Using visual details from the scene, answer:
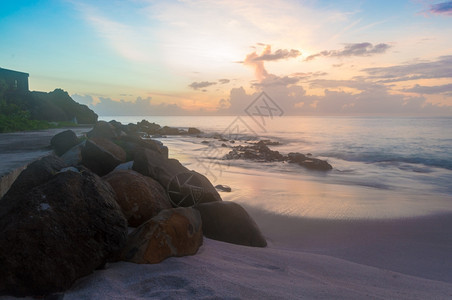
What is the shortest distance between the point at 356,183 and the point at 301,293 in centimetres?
861

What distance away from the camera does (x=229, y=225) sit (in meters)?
4.06

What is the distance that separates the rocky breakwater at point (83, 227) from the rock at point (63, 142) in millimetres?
3680

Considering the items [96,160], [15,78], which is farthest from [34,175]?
[15,78]

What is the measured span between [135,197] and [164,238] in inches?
41.1

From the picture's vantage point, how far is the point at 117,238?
8.54 ft

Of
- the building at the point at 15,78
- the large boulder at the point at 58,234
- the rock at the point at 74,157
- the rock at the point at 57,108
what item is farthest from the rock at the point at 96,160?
the building at the point at 15,78

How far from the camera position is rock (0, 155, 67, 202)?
9.85 feet

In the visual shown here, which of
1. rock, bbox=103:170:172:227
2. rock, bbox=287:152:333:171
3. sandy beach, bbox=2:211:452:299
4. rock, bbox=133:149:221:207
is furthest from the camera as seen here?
rock, bbox=287:152:333:171

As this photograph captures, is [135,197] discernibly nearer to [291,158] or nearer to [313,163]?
[313,163]

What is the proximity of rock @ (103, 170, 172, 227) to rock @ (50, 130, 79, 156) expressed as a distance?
3.70 m

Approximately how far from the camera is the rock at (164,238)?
2738mm

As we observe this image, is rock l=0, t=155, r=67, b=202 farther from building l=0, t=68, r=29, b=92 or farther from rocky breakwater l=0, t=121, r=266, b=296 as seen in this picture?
building l=0, t=68, r=29, b=92

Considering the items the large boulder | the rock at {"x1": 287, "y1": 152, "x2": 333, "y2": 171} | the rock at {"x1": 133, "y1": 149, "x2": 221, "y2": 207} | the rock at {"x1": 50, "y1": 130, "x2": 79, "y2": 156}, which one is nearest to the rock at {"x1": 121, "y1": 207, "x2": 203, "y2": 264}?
the large boulder

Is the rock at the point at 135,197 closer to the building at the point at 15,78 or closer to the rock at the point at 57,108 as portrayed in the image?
the rock at the point at 57,108
